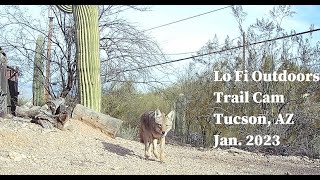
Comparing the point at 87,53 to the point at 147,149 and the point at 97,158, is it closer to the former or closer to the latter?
the point at 147,149

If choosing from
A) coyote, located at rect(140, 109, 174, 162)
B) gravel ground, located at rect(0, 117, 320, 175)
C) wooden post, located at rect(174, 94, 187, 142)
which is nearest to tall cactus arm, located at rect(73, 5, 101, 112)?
gravel ground, located at rect(0, 117, 320, 175)

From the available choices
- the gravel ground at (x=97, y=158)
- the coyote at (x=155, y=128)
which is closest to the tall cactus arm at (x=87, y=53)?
the gravel ground at (x=97, y=158)

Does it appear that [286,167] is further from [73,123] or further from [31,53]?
[31,53]

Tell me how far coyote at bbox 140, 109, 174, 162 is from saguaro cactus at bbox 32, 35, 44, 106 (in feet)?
27.3

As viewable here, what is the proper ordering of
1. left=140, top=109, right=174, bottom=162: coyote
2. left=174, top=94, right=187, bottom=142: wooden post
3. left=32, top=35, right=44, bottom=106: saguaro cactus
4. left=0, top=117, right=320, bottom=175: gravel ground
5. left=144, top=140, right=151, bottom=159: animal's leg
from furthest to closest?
1. left=32, top=35, right=44, bottom=106: saguaro cactus
2. left=174, top=94, right=187, bottom=142: wooden post
3. left=144, top=140, right=151, bottom=159: animal's leg
4. left=140, top=109, right=174, bottom=162: coyote
5. left=0, top=117, right=320, bottom=175: gravel ground

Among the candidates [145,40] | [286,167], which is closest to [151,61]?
[145,40]

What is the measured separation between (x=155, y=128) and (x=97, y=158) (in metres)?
1.11

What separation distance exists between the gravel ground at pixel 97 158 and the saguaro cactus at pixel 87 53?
3.43 ft

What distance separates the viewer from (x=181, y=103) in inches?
516

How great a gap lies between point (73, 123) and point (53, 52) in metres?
6.28

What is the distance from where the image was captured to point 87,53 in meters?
11.8

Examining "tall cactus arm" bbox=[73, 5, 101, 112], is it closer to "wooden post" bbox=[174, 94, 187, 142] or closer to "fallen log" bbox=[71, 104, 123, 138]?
"fallen log" bbox=[71, 104, 123, 138]

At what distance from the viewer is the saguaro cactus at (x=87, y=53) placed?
11820mm

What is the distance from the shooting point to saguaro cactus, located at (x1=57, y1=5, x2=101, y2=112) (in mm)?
11820
